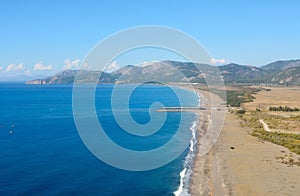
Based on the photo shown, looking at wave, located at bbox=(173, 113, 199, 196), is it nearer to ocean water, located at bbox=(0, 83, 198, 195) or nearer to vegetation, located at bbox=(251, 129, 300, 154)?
ocean water, located at bbox=(0, 83, 198, 195)

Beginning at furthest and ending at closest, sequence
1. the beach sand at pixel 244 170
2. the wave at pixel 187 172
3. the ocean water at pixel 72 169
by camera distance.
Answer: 1. the ocean water at pixel 72 169
2. the wave at pixel 187 172
3. the beach sand at pixel 244 170

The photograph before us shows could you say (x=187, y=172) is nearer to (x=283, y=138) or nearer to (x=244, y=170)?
(x=244, y=170)

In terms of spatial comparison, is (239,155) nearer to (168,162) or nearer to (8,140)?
(168,162)

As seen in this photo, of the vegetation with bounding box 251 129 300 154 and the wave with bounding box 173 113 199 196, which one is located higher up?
the vegetation with bounding box 251 129 300 154

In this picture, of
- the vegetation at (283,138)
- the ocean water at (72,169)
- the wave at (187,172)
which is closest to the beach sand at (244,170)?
the wave at (187,172)

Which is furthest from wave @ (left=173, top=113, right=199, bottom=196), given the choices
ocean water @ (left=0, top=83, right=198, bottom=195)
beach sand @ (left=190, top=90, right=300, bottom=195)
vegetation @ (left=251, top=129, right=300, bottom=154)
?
vegetation @ (left=251, top=129, right=300, bottom=154)

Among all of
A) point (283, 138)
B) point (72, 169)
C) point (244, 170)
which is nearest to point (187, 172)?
point (244, 170)

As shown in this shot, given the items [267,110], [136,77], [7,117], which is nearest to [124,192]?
[7,117]

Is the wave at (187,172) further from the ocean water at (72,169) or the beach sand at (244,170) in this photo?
the beach sand at (244,170)
